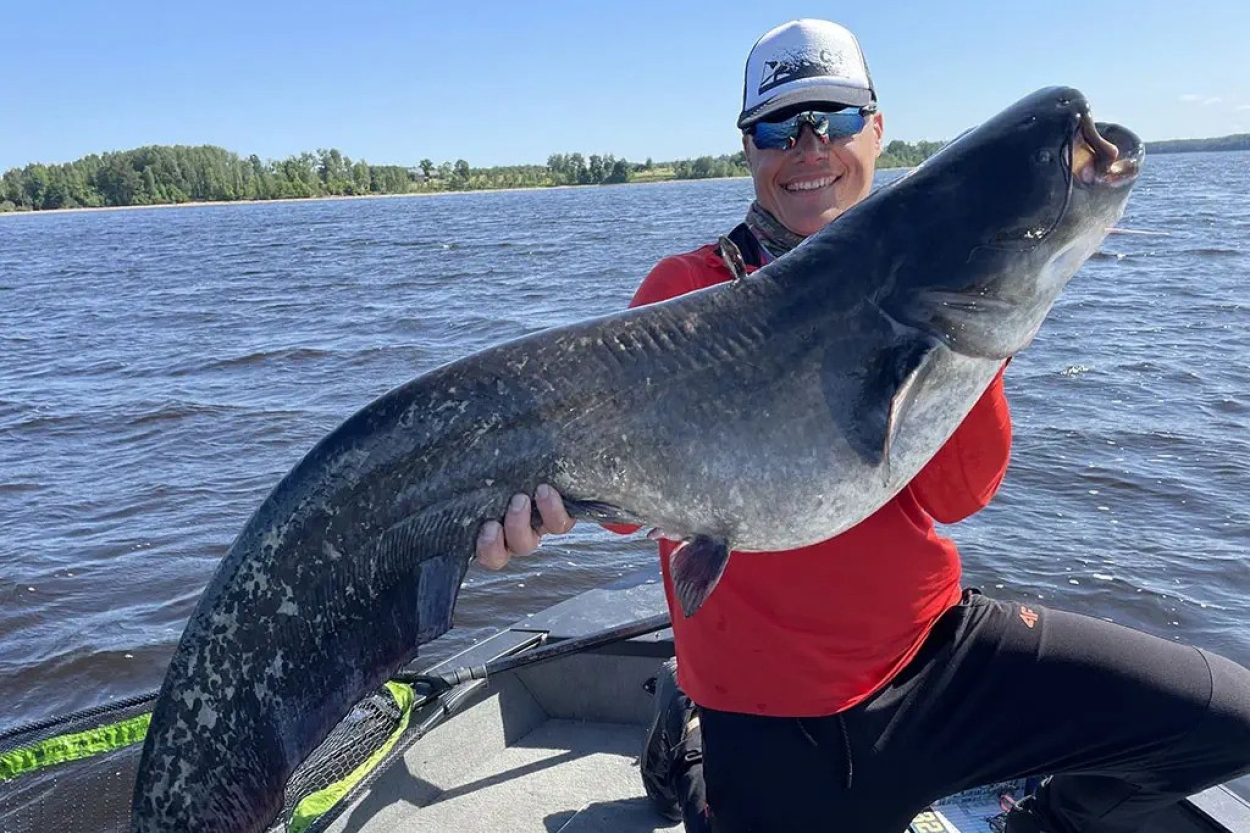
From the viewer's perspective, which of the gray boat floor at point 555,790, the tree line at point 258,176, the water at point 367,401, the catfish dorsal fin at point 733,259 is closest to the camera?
the catfish dorsal fin at point 733,259

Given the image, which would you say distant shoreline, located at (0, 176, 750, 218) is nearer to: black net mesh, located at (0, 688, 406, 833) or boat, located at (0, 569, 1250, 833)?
boat, located at (0, 569, 1250, 833)

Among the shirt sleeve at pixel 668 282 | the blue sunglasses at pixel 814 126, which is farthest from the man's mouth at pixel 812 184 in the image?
the shirt sleeve at pixel 668 282

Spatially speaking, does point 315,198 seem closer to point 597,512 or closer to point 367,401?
point 367,401

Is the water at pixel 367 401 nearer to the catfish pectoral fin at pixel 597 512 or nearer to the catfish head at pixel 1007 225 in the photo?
the catfish pectoral fin at pixel 597 512

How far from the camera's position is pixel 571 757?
4.96 meters

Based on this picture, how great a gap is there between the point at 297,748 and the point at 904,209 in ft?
6.81

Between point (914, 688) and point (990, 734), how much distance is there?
0.27m

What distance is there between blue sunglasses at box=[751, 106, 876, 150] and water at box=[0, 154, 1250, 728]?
18.8 ft

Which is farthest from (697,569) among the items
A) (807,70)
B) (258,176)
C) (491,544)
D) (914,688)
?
(258,176)

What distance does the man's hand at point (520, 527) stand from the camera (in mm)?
2498

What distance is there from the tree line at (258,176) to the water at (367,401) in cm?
10123

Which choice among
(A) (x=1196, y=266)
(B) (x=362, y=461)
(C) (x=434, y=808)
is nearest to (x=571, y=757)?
(C) (x=434, y=808)

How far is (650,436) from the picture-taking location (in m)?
2.49

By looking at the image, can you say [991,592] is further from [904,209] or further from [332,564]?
A: [332,564]
